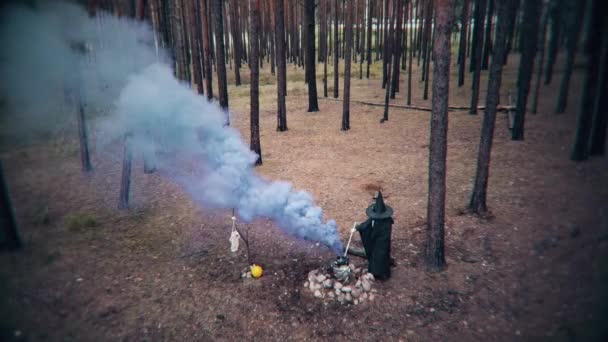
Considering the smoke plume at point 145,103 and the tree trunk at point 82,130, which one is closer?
the smoke plume at point 145,103

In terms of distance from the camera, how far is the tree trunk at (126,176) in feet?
31.8

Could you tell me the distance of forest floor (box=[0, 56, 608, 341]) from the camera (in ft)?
18.7

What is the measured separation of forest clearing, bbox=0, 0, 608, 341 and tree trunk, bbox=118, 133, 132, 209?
41 millimetres

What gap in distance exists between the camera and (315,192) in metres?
10.7

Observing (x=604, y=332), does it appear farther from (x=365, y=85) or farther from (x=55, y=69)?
(x=365, y=85)

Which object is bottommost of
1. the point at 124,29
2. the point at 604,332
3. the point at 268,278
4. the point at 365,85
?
the point at 268,278

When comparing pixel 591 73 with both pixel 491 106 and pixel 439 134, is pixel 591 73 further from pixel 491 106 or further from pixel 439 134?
pixel 439 134

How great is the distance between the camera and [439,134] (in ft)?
21.6

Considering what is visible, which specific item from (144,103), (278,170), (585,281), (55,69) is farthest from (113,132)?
(585,281)

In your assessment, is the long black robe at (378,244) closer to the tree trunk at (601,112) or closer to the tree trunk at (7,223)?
the tree trunk at (601,112)

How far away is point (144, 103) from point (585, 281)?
10.5 m

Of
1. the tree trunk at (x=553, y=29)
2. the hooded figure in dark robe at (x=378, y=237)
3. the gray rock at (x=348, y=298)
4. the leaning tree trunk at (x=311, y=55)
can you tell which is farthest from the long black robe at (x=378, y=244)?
the tree trunk at (x=553, y=29)

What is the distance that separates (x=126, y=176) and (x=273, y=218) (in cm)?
431

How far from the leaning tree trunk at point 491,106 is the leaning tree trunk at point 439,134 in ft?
6.93
